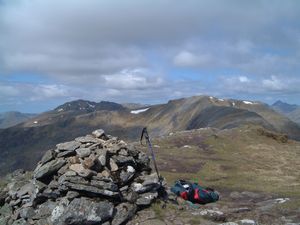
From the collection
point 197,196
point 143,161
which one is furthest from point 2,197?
point 197,196

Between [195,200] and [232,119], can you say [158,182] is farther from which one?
[232,119]

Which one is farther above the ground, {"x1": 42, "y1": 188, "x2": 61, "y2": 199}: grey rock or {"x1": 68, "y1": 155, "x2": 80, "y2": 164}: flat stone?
{"x1": 68, "y1": 155, "x2": 80, "y2": 164}: flat stone

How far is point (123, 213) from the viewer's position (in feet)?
80.9

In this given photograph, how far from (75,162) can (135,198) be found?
4545 mm

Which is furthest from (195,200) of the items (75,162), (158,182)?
(75,162)

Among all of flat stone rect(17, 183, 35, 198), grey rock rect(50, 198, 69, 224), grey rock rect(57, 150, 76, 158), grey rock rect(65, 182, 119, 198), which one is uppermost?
A: grey rock rect(57, 150, 76, 158)

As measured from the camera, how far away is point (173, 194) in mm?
28906

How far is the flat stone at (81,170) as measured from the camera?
25.2 m

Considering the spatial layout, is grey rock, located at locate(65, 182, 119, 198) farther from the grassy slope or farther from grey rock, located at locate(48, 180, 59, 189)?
the grassy slope

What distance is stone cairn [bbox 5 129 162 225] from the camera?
24.2 m

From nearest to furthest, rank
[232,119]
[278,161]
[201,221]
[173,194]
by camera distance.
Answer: [201,221]
[173,194]
[278,161]
[232,119]

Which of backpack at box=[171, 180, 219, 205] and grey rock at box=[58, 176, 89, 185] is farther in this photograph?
backpack at box=[171, 180, 219, 205]

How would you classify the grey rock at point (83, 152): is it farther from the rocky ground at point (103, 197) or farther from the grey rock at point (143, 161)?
the grey rock at point (143, 161)

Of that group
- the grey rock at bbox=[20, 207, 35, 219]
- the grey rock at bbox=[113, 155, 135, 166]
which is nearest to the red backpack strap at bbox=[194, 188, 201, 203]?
the grey rock at bbox=[113, 155, 135, 166]
